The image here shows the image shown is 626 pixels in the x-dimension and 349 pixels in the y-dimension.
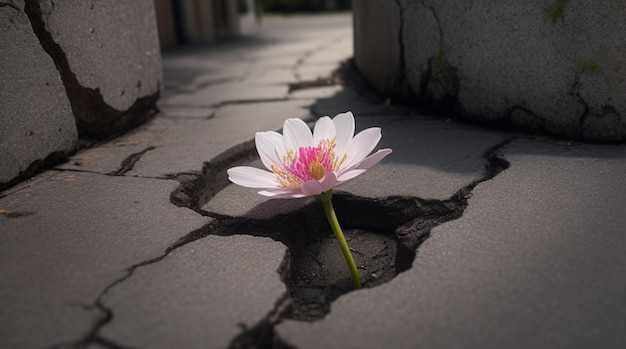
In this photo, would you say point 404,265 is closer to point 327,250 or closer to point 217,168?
point 327,250

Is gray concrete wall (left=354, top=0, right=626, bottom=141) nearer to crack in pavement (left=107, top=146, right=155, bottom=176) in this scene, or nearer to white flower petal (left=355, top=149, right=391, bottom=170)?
white flower petal (left=355, top=149, right=391, bottom=170)

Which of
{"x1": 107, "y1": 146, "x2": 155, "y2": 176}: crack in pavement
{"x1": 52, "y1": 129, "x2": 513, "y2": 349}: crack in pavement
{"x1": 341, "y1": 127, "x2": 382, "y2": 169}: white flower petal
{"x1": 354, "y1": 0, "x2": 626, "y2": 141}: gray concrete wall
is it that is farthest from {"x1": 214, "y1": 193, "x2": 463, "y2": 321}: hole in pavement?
{"x1": 354, "y1": 0, "x2": 626, "y2": 141}: gray concrete wall

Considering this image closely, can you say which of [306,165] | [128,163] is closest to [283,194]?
[306,165]

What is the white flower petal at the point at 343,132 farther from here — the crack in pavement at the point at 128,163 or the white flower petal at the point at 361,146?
the crack in pavement at the point at 128,163

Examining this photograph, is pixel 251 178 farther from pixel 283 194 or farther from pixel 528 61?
pixel 528 61

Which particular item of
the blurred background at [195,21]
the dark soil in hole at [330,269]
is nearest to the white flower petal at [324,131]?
the dark soil in hole at [330,269]

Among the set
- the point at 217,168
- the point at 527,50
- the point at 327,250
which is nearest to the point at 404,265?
the point at 327,250
